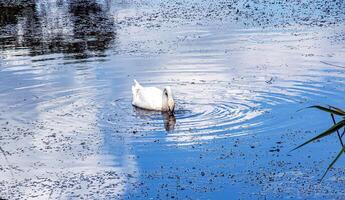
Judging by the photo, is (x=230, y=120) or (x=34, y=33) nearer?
(x=230, y=120)

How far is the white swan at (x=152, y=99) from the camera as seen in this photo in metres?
13.4

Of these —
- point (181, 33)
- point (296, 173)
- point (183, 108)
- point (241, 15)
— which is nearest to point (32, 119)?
point (183, 108)

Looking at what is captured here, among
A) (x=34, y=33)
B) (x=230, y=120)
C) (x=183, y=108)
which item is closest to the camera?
(x=230, y=120)

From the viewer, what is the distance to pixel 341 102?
13133 millimetres

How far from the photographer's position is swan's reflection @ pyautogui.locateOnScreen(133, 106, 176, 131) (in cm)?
1254

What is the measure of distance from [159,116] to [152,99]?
0.51 metres

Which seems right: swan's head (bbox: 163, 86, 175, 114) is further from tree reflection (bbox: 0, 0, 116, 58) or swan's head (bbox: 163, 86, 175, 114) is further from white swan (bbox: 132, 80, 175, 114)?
tree reflection (bbox: 0, 0, 116, 58)

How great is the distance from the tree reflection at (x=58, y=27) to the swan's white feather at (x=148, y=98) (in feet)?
16.9

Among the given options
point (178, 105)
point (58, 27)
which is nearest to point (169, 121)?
point (178, 105)

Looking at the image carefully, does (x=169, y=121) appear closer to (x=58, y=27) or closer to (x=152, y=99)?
(x=152, y=99)

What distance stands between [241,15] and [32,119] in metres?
12.2

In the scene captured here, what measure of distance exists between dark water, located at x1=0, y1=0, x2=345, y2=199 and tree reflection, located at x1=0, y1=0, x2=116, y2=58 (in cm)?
11

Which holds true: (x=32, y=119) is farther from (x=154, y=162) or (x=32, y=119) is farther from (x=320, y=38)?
(x=320, y=38)

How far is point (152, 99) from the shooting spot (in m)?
13.8
